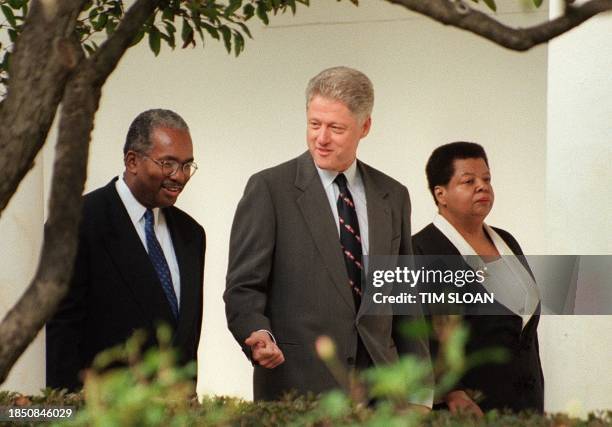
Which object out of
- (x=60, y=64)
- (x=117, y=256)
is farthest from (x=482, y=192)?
(x=60, y=64)

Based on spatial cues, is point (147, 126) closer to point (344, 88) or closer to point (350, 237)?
point (344, 88)

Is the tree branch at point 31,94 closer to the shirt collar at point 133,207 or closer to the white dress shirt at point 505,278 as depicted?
the shirt collar at point 133,207

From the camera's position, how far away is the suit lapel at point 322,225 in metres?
5.82

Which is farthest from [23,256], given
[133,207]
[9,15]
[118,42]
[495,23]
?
[495,23]

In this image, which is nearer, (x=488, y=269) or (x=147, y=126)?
(x=147, y=126)

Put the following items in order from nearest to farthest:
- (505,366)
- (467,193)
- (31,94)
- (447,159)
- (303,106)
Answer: (31,94) → (505,366) → (467,193) → (447,159) → (303,106)

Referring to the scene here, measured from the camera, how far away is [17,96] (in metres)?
3.31

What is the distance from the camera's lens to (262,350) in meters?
5.48

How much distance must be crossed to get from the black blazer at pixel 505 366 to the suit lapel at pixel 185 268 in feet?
3.77

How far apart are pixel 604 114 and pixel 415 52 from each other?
3821 mm

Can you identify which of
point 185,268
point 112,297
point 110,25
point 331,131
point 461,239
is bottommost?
point 112,297

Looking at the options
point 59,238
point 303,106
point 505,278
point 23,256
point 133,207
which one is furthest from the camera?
point 303,106

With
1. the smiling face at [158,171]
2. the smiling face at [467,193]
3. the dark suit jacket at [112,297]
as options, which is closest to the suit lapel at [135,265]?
the dark suit jacket at [112,297]

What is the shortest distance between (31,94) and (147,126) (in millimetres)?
2634
